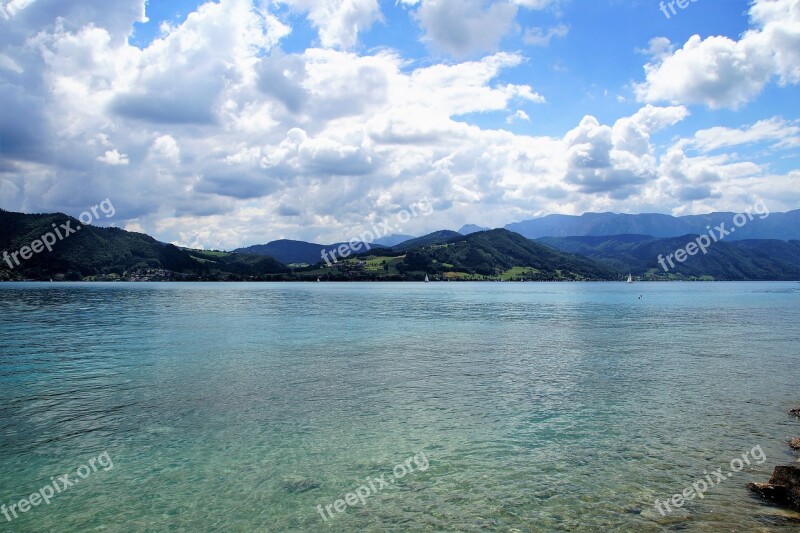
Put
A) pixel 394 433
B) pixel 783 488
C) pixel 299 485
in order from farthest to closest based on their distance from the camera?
pixel 394 433 → pixel 299 485 → pixel 783 488

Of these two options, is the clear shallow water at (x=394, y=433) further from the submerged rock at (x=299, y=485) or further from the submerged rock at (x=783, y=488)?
the submerged rock at (x=783, y=488)

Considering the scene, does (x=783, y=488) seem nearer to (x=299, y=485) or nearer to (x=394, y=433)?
(x=394, y=433)

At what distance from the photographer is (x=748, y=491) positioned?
1827cm

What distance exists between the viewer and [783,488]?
1761 centimetres

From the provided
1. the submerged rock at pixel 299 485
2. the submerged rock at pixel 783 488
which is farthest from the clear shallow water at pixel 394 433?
the submerged rock at pixel 783 488

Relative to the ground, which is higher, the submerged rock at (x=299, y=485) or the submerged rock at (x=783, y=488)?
the submerged rock at (x=783, y=488)

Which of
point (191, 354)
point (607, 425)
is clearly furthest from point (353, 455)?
point (191, 354)

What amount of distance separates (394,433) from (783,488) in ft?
53.5

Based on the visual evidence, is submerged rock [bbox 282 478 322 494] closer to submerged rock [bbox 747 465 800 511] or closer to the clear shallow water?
the clear shallow water

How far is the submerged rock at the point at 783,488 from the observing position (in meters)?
17.1

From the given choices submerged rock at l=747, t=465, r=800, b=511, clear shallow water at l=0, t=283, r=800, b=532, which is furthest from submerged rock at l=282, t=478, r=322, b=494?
submerged rock at l=747, t=465, r=800, b=511

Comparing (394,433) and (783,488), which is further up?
(783,488)

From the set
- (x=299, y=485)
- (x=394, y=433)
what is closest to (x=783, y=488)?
(x=394, y=433)

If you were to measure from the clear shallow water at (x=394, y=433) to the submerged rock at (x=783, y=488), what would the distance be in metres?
0.69
